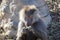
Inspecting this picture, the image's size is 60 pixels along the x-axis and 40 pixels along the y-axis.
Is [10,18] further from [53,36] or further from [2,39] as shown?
[53,36]

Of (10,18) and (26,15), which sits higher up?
(10,18)

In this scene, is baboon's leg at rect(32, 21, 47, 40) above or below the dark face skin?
below

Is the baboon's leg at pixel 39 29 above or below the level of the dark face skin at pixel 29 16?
below

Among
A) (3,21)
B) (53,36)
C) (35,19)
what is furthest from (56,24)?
(35,19)

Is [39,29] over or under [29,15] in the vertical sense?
under

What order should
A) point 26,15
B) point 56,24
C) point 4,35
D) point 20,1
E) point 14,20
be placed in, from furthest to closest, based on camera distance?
point 56,24
point 4,35
point 14,20
point 20,1
point 26,15

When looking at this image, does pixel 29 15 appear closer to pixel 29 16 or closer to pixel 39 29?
pixel 29 16

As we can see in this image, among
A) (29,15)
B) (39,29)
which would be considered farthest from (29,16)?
(39,29)

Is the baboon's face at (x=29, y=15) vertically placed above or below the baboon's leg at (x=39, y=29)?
above

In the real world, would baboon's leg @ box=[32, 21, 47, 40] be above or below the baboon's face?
below

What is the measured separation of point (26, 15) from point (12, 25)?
2.58 ft

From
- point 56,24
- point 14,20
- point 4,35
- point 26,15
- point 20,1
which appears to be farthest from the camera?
point 56,24

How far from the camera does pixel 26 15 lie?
3.20 metres

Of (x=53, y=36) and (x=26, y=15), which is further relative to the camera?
(x=53, y=36)
